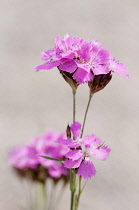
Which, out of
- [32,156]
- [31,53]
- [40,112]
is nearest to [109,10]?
[31,53]

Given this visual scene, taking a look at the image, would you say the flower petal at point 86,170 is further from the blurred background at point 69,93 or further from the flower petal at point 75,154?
the blurred background at point 69,93

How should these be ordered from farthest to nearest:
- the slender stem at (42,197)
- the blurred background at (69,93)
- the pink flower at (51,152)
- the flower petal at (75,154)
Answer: the blurred background at (69,93) → the slender stem at (42,197) → the pink flower at (51,152) → the flower petal at (75,154)

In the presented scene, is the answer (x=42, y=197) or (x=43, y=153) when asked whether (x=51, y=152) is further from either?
(x=42, y=197)

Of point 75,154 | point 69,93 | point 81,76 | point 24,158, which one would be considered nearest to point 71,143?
point 75,154

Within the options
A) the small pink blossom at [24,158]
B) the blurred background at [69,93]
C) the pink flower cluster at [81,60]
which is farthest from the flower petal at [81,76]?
the blurred background at [69,93]

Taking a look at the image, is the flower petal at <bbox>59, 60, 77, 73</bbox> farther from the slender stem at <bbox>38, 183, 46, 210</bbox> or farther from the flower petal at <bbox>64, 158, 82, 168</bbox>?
the slender stem at <bbox>38, 183, 46, 210</bbox>

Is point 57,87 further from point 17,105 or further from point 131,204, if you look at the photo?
point 131,204
